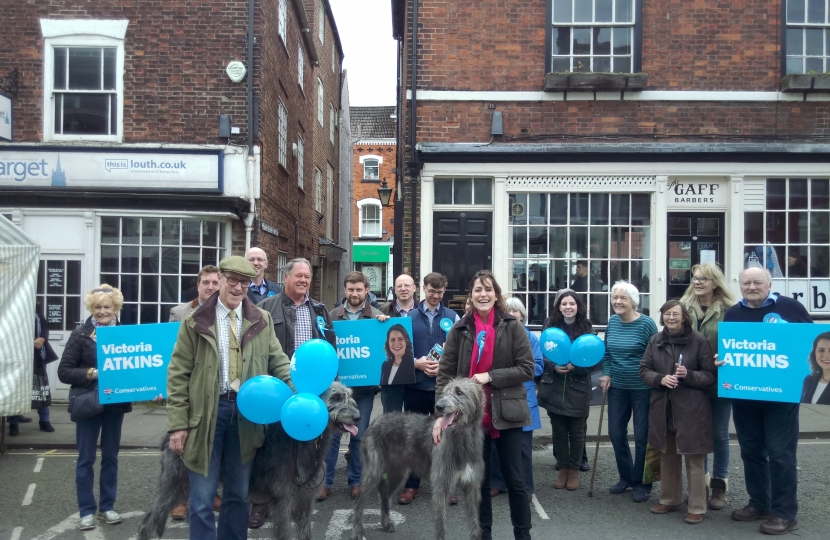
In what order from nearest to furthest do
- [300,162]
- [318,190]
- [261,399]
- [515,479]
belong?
[261,399]
[515,479]
[300,162]
[318,190]

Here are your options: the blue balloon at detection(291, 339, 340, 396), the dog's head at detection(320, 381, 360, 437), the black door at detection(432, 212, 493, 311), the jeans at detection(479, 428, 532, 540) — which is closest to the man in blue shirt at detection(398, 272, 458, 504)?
the jeans at detection(479, 428, 532, 540)

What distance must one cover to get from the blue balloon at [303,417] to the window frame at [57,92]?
9.06m

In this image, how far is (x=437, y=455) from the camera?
5.08 m

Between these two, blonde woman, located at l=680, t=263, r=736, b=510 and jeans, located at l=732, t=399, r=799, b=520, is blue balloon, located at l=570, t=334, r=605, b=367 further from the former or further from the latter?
jeans, located at l=732, t=399, r=799, b=520

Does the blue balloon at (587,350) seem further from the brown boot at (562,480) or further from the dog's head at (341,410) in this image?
the dog's head at (341,410)

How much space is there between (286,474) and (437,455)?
109 cm

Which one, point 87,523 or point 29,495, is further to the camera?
point 29,495

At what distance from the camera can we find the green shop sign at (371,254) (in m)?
39.7

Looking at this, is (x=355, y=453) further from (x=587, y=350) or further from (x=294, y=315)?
(x=587, y=350)

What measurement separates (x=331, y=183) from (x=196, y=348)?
2219 centimetres

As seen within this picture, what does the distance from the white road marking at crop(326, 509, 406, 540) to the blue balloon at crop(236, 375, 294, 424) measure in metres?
1.78

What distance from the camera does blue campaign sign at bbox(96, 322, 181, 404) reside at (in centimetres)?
575

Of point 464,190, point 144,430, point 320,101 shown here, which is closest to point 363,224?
point 320,101

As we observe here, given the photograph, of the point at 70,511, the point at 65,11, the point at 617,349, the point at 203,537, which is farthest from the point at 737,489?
the point at 65,11
